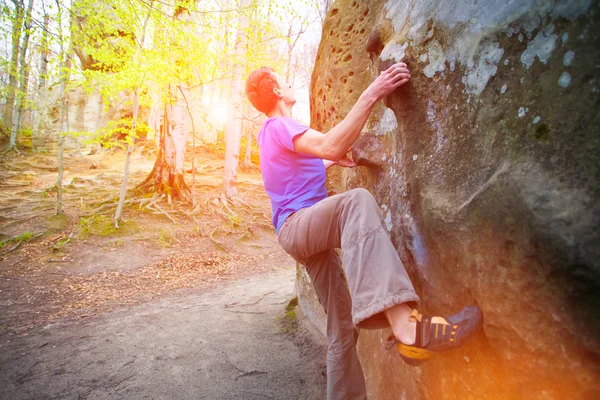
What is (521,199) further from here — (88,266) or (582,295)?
(88,266)

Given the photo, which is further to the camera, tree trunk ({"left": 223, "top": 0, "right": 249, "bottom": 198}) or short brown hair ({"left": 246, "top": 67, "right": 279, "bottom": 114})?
tree trunk ({"left": 223, "top": 0, "right": 249, "bottom": 198})

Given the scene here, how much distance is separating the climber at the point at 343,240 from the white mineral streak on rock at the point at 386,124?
1.51 ft

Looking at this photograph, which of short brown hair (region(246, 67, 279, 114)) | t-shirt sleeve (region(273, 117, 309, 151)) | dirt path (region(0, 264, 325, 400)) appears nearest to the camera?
t-shirt sleeve (region(273, 117, 309, 151))

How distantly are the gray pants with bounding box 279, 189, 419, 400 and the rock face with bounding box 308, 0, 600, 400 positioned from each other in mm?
338

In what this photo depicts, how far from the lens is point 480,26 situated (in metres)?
1.69

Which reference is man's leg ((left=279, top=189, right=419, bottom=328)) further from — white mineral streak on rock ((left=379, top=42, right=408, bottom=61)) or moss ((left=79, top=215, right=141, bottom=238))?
moss ((left=79, top=215, right=141, bottom=238))

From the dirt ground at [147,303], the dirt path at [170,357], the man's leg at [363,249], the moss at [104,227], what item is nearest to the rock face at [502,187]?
the man's leg at [363,249]

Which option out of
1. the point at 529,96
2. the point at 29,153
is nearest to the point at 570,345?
the point at 529,96

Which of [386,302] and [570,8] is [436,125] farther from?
[386,302]

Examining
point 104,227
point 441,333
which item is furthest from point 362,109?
point 104,227

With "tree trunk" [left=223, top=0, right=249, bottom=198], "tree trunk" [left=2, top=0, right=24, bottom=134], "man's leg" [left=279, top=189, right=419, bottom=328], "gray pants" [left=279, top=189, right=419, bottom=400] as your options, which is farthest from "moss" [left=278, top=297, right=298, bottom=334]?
"tree trunk" [left=2, top=0, right=24, bottom=134]

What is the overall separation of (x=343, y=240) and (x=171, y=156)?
396 inches

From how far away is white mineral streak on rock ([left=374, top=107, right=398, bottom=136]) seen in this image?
104 inches

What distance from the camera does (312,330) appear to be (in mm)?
4309
